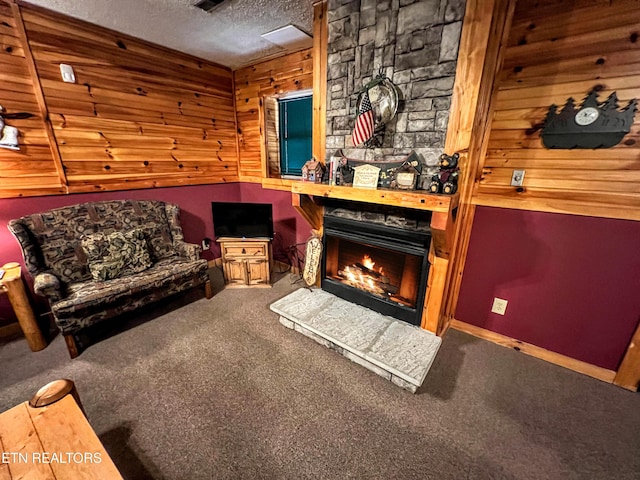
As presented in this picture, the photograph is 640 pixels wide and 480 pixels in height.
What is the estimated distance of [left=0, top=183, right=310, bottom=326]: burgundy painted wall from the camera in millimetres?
2289

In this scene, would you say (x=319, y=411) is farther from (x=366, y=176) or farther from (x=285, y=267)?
(x=285, y=267)

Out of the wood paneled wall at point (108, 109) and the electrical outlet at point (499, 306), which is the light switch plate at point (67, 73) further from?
the electrical outlet at point (499, 306)

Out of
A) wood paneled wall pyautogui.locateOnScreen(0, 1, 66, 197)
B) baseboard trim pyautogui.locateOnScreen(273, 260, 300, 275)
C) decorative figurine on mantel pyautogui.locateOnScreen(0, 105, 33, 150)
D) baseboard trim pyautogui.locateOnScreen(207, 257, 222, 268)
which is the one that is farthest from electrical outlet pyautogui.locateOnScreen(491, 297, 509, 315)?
decorative figurine on mantel pyautogui.locateOnScreen(0, 105, 33, 150)

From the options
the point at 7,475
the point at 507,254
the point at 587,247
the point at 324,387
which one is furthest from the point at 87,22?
the point at 587,247

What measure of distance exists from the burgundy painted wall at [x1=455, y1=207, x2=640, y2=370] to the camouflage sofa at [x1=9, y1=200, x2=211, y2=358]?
268 centimetres

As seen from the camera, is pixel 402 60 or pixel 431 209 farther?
pixel 402 60

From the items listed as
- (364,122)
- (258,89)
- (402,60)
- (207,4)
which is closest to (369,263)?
(364,122)

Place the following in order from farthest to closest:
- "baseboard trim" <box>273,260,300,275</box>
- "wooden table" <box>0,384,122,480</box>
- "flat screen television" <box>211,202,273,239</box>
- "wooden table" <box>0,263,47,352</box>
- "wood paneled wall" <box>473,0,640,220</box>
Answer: "baseboard trim" <box>273,260,300,275</box>, "flat screen television" <box>211,202,273,239</box>, "wooden table" <box>0,263,47,352</box>, "wood paneled wall" <box>473,0,640,220</box>, "wooden table" <box>0,384,122,480</box>

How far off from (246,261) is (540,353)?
2.87 metres

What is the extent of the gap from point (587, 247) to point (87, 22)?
4.38 metres

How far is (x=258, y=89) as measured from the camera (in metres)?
3.25

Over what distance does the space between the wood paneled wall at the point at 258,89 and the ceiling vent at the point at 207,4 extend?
1.04 meters

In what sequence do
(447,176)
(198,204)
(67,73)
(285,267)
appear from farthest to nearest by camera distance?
(285,267)
(198,204)
(67,73)
(447,176)

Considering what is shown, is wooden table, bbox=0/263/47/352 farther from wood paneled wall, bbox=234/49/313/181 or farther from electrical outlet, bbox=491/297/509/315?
electrical outlet, bbox=491/297/509/315
